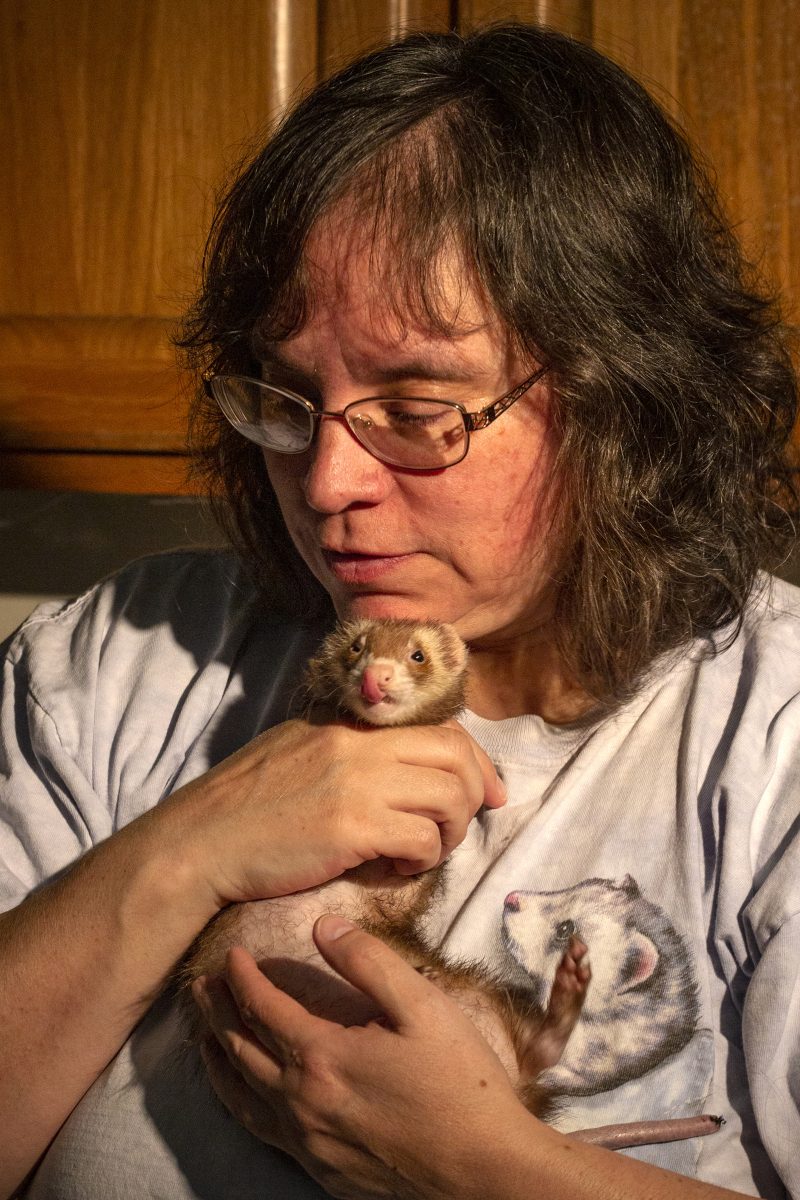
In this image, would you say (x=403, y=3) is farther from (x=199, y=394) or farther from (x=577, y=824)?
(x=577, y=824)

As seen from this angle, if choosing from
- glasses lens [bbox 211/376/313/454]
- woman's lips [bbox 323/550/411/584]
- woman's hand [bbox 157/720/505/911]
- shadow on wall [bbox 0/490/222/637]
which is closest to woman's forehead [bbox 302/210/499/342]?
glasses lens [bbox 211/376/313/454]

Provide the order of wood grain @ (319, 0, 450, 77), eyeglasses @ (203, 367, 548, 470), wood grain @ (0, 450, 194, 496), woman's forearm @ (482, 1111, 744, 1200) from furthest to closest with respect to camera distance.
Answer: wood grain @ (0, 450, 194, 496)
wood grain @ (319, 0, 450, 77)
eyeglasses @ (203, 367, 548, 470)
woman's forearm @ (482, 1111, 744, 1200)

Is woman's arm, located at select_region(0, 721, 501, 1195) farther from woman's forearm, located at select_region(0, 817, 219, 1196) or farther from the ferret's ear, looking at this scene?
the ferret's ear

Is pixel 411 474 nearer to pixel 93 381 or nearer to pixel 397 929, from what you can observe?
pixel 397 929

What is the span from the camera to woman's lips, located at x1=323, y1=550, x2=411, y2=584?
1118mm

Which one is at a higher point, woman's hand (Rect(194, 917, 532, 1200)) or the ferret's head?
the ferret's head

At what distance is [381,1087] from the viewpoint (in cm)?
88

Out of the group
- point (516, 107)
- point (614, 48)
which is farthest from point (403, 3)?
point (516, 107)

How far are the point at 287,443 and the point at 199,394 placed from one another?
1.33 feet

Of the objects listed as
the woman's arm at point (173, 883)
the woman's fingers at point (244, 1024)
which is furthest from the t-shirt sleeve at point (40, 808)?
the woman's fingers at point (244, 1024)

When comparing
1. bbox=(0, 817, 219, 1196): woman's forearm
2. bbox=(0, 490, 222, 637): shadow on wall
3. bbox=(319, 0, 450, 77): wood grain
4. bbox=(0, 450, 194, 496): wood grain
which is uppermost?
bbox=(319, 0, 450, 77): wood grain

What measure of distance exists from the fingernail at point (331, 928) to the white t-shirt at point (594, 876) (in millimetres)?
162

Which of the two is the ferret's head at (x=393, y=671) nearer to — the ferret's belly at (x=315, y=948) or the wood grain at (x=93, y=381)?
the ferret's belly at (x=315, y=948)

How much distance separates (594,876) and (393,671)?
0.87 ft
